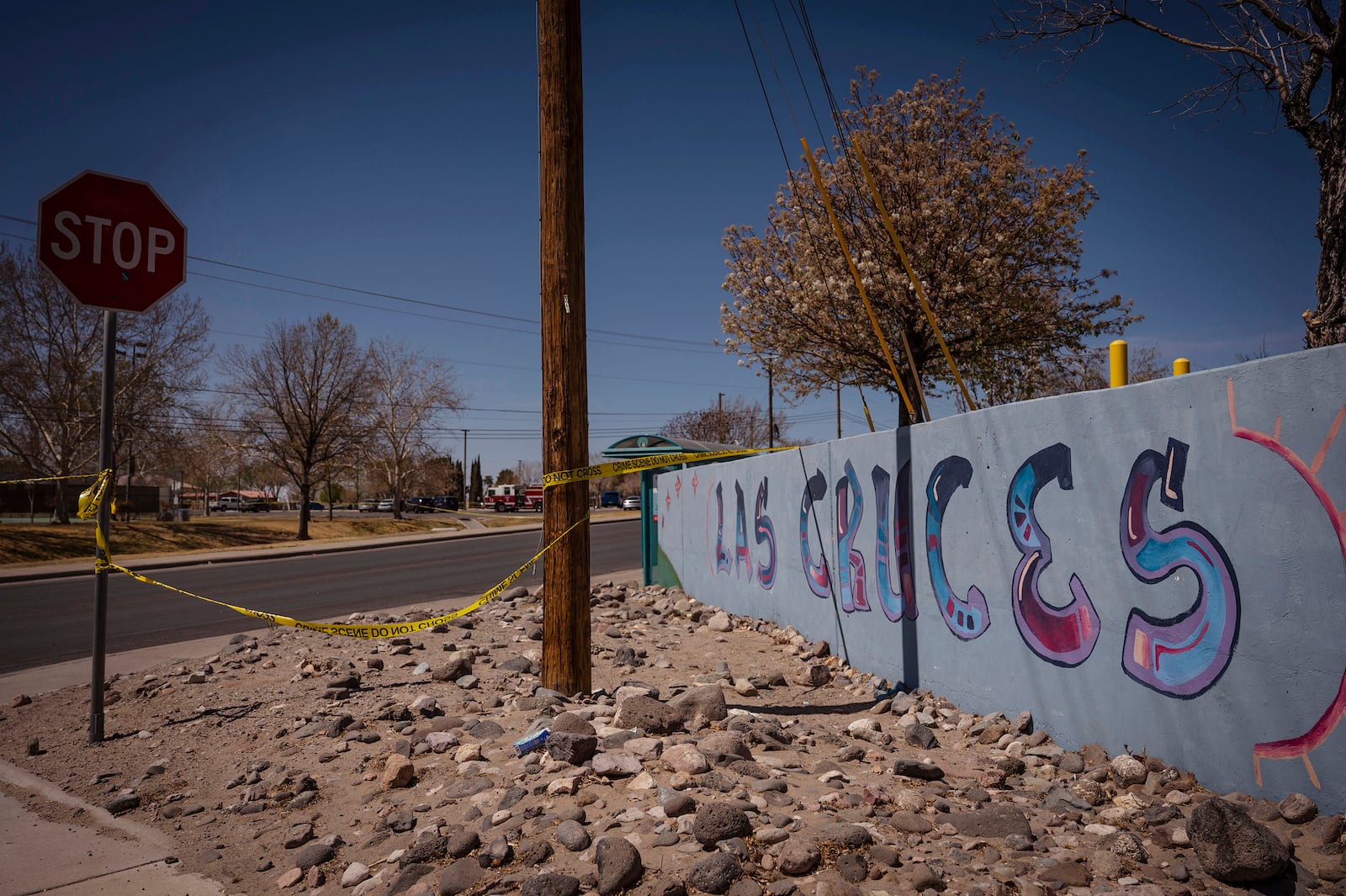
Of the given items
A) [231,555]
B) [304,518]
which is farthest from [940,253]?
[304,518]

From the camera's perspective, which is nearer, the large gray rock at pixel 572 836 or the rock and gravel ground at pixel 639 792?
the rock and gravel ground at pixel 639 792

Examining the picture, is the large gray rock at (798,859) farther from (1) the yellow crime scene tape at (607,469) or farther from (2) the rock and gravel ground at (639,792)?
(1) the yellow crime scene tape at (607,469)

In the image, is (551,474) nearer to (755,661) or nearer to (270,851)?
(270,851)

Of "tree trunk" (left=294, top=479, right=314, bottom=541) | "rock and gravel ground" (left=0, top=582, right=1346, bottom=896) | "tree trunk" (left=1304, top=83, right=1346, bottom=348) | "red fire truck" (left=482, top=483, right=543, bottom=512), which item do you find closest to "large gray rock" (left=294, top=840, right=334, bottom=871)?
"rock and gravel ground" (left=0, top=582, right=1346, bottom=896)

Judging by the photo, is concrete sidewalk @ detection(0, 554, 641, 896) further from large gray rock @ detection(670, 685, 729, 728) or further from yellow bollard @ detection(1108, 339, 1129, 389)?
yellow bollard @ detection(1108, 339, 1129, 389)

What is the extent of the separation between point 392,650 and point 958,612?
16.9 feet

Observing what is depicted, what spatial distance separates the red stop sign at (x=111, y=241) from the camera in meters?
5.21

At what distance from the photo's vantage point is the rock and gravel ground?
2.87 metres

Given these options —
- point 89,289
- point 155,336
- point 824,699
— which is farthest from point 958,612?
point 155,336

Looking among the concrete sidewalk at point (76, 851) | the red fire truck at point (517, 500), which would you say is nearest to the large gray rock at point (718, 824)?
the concrete sidewalk at point (76, 851)

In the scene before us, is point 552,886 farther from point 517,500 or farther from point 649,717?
point 517,500

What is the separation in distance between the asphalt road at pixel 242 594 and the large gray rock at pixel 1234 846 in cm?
991

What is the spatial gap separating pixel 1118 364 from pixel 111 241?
681 centimetres

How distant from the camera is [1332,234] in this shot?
7242 mm
